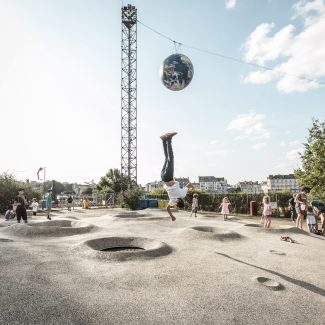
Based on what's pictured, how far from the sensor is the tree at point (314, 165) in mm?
23062

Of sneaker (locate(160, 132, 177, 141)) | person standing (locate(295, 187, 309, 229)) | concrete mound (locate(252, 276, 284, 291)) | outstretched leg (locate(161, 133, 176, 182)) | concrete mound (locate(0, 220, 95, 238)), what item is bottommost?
concrete mound (locate(252, 276, 284, 291))

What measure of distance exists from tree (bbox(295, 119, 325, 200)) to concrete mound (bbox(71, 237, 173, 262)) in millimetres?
15336

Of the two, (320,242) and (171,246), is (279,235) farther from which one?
(171,246)

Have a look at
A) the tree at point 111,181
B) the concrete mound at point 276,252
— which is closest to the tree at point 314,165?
the concrete mound at point 276,252

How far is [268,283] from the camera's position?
26.0 ft

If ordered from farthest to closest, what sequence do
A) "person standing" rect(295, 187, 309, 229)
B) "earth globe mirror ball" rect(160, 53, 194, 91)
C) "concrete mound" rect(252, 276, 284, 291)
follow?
1. "person standing" rect(295, 187, 309, 229)
2. "earth globe mirror ball" rect(160, 53, 194, 91)
3. "concrete mound" rect(252, 276, 284, 291)

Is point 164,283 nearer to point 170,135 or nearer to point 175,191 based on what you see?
point 175,191

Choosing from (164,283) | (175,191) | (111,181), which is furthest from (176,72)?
(111,181)

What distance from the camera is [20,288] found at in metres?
7.05

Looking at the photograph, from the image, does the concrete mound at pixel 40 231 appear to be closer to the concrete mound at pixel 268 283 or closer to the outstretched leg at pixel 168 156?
the outstretched leg at pixel 168 156

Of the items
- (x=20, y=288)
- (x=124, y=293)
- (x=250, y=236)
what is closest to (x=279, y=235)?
(x=250, y=236)

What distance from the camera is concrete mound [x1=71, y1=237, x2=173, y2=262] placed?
33.4 ft

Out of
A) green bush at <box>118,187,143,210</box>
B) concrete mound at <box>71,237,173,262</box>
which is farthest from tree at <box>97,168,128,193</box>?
concrete mound at <box>71,237,173,262</box>

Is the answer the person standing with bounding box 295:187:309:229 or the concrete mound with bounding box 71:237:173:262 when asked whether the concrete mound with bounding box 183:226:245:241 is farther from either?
the person standing with bounding box 295:187:309:229
